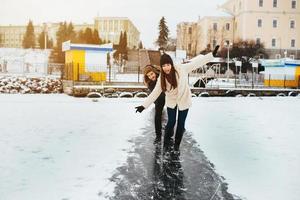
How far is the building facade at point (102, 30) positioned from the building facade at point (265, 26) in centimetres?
4161

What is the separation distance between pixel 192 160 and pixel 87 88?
16077mm

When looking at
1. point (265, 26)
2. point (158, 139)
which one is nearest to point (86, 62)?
point (158, 139)

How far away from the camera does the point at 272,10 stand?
77312mm

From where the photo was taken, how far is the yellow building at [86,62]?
25.5 m

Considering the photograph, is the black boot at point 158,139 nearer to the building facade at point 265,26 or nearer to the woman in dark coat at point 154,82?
the woman in dark coat at point 154,82

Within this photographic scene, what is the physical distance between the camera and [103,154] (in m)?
6.26

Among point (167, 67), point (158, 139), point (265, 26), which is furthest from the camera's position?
point (265, 26)

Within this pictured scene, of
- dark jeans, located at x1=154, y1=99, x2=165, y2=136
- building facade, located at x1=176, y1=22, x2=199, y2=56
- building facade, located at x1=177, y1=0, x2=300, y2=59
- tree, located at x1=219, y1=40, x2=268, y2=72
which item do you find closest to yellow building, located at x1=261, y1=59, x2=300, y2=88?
tree, located at x1=219, y1=40, x2=268, y2=72

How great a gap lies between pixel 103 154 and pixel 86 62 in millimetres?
21629

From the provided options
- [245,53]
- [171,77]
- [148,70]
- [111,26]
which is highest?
[111,26]

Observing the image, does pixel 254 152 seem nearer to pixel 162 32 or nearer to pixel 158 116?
pixel 158 116

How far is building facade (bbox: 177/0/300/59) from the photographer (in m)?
75.6

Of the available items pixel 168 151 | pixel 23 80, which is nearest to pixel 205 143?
pixel 168 151

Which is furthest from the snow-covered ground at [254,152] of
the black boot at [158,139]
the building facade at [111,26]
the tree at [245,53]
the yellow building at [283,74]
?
the building facade at [111,26]
